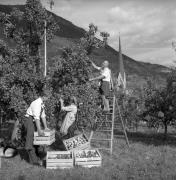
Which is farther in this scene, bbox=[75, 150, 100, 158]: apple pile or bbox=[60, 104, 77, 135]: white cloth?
bbox=[60, 104, 77, 135]: white cloth

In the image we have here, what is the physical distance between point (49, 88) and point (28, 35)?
8.45 feet

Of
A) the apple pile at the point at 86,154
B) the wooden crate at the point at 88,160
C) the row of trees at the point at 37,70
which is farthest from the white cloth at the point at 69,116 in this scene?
the wooden crate at the point at 88,160

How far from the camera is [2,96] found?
13812mm

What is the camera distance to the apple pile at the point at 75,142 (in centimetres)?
1311

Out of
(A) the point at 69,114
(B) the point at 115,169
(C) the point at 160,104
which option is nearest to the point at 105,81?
(A) the point at 69,114

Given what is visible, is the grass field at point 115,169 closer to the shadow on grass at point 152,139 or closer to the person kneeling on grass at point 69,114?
the person kneeling on grass at point 69,114

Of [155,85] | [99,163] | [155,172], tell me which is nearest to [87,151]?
[99,163]

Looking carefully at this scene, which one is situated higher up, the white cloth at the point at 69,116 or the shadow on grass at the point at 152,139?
the white cloth at the point at 69,116

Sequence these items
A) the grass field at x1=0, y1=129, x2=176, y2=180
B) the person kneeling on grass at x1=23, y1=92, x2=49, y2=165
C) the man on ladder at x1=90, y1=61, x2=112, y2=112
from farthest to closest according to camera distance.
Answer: the man on ladder at x1=90, y1=61, x2=112, y2=112 < the person kneeling on grass at x1=23, y1=92, x2=49, y2=165 < the grass field at x1=0, y1=129, x2=176, y2=180

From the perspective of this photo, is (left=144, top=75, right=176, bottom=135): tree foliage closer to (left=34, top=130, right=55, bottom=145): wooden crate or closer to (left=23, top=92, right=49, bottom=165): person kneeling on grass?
(left=34, top=130, right=55, bottom=145): wooden crate

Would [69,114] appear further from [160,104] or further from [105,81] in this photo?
[160,104]

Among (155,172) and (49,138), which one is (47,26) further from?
(155,172)

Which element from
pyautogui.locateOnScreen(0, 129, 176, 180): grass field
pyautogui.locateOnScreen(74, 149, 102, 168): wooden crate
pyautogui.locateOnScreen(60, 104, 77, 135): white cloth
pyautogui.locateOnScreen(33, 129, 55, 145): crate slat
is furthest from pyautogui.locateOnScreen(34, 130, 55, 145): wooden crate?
pyautogui.locateOnScreen(60, 104, 77, 135): white cloth

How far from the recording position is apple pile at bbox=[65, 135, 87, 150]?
13114mm
